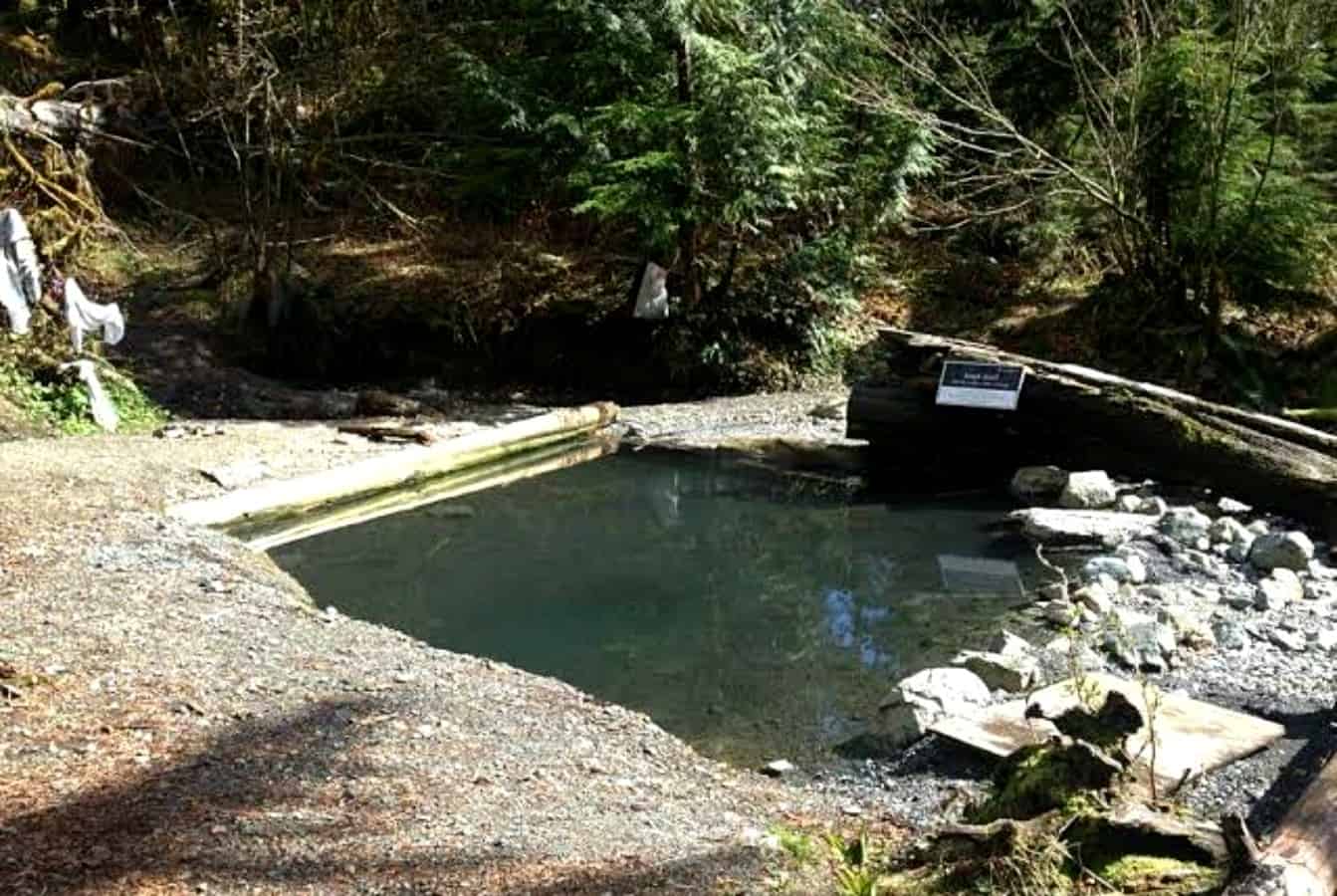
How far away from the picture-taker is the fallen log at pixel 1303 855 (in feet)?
10.5

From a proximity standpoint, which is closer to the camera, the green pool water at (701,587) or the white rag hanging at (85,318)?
the green pool water at (701,587)

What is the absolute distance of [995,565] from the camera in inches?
332

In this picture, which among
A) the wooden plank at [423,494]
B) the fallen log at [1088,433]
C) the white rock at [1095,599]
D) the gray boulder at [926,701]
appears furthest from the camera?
the wooden plank at [423,494]

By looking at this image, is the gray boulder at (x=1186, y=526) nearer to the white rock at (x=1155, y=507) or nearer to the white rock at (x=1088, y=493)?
the white rock at (x=1155, y=507)

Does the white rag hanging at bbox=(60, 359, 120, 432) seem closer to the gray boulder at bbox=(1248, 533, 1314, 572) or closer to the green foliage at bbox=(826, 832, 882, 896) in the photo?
the green foliage at bbox=(826, 832, 882, 896)

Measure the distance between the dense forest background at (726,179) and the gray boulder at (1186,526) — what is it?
196 inches

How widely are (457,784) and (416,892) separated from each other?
0.88m

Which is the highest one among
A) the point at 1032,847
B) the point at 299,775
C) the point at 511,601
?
the point at 1032,847

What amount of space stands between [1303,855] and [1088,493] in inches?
254

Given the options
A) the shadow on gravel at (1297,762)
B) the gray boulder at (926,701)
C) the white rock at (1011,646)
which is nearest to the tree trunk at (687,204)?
the white rock at (1011,646)

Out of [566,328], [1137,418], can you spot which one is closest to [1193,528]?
[1137,418]

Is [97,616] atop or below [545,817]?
below

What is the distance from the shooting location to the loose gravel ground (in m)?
3.74

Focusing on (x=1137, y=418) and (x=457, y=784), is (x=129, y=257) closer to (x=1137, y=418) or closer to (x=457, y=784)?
(x=1137, y=418)
